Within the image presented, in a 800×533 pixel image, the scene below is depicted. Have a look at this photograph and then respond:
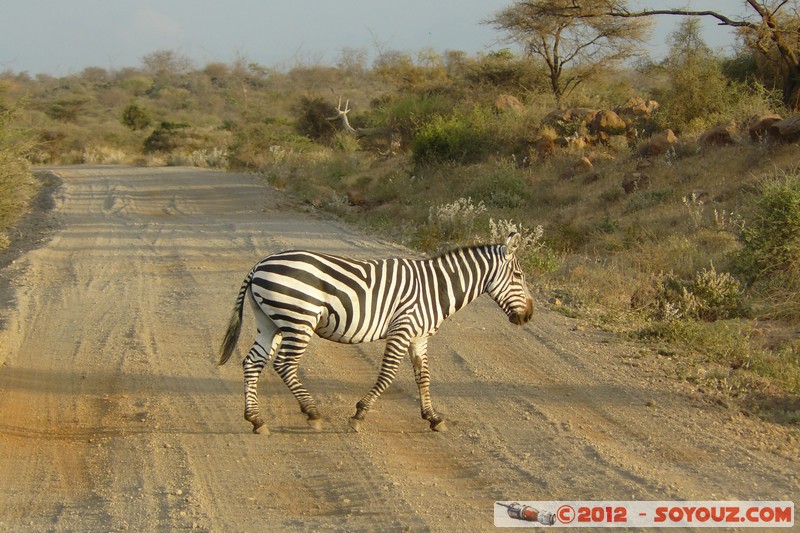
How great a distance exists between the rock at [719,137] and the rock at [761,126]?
0.48 m

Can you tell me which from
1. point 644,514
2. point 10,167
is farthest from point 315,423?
point 10,167

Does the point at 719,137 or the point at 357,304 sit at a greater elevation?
the point at 719,137

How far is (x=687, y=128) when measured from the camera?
66.7ft

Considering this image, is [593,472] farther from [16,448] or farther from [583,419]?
[16,448]

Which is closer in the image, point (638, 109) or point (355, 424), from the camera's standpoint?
point (355, 424)

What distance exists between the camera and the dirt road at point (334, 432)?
4773 millimetres

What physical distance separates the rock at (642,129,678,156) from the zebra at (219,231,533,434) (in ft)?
44.3

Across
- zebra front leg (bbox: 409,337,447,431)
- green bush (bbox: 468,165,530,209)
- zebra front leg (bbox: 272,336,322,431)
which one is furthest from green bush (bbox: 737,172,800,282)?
green bush (bbox: 468,165,530,209)

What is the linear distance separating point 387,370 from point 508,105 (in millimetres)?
21179

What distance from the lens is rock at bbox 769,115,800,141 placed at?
16.0 m

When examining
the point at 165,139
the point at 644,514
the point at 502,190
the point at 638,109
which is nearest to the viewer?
the point at 644,514

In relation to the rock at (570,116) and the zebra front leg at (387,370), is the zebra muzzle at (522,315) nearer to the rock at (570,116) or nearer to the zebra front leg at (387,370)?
the zebra front leg at (387,370)

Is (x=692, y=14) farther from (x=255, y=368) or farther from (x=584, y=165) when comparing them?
(x=255, y=368)

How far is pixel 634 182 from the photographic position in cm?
1691
